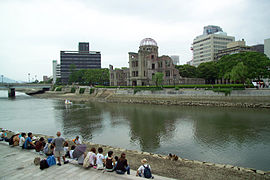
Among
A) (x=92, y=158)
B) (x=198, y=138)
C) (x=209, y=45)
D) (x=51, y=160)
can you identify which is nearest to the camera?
(x=92, y=158)

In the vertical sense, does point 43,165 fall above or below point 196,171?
above

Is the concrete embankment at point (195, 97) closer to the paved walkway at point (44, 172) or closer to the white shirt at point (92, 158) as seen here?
the paved walkway at point (44, 172)

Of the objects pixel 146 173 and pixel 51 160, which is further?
pixel 51 160

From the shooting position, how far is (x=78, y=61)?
190m

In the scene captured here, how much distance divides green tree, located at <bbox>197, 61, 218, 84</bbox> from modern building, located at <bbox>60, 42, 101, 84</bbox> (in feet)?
418

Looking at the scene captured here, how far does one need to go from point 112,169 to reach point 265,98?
4946cm

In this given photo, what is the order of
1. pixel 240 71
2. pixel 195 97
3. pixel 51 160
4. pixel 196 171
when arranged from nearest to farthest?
pixel 196 171 < pixel 51 160 < pixel 240 71 < pixel 195 97

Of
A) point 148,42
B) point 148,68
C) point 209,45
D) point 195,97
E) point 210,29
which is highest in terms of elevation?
point 210,29

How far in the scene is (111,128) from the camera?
105 ft

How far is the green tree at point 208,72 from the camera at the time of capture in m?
91.3

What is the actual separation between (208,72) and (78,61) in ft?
469

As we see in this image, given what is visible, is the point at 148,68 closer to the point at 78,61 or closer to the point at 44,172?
the point at 44,172

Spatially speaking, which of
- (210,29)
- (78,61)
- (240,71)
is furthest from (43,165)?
(210,29)

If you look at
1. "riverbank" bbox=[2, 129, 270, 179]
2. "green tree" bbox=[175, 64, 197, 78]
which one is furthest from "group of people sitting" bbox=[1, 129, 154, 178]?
"green tree" bbox=[175, 64, 197, 78]
